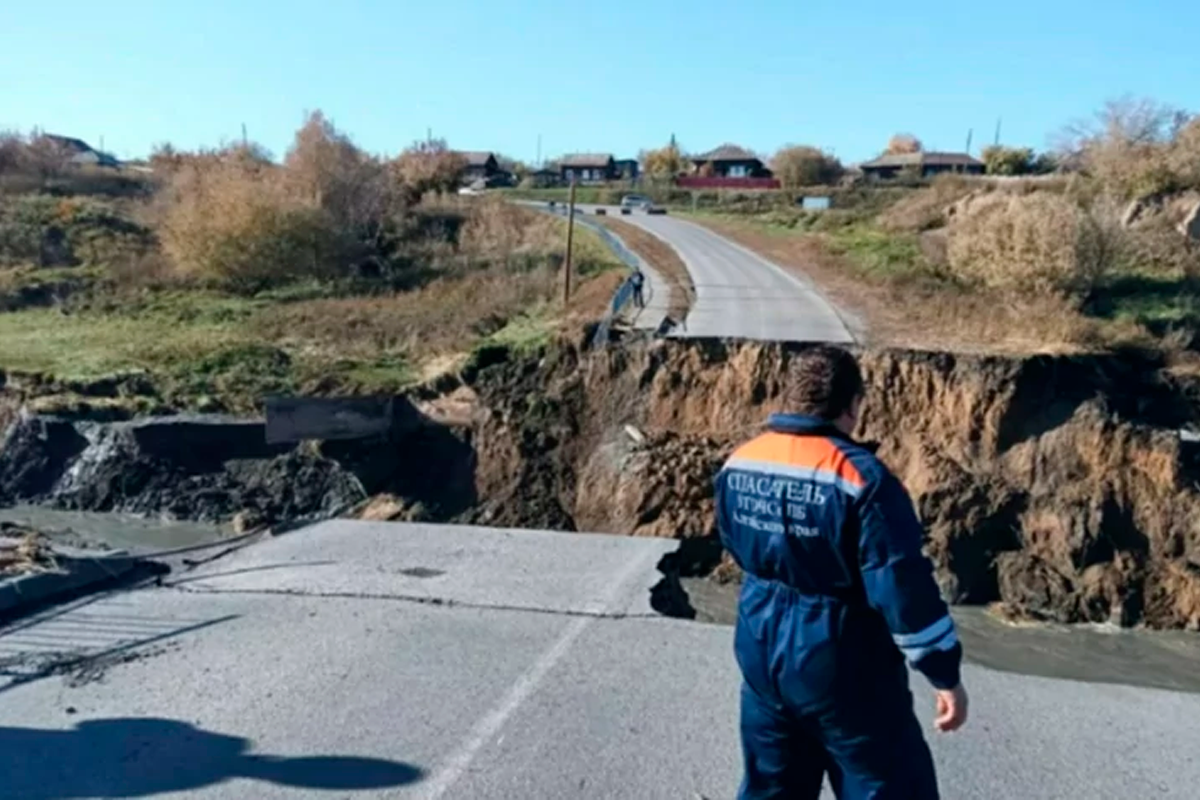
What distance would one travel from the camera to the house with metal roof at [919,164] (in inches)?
2926

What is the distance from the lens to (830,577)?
341 centimetres

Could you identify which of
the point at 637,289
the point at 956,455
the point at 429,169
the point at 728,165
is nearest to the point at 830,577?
the point at 956,455

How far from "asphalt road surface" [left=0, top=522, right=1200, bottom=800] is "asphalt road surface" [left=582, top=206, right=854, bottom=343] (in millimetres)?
12320

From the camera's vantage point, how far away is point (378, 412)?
784 inches

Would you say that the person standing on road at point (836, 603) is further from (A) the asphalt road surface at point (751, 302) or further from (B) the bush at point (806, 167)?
(B) the bush at point (806, 167)

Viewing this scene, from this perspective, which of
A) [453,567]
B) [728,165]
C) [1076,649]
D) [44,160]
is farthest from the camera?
[728,165]

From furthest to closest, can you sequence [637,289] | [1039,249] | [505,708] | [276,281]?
[276,281] < [1039,249] < [637,289] < [505,708]

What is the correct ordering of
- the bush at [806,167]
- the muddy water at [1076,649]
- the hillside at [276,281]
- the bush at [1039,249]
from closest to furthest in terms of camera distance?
the muddy water at [1076,649], the hillside at [276,281], the bush at [1039,249], the bush at [806,167]

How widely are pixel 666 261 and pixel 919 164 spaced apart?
5016cm

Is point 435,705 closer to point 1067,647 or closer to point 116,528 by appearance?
point 1067,647

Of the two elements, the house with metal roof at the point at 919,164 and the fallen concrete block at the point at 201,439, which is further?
the house with metal roof at the point at 919,164

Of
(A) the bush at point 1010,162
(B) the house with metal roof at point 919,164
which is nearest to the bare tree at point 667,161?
(B) the house with metal roof at point 919,164

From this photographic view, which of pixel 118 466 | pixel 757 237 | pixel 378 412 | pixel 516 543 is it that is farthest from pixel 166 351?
pixel 757 237

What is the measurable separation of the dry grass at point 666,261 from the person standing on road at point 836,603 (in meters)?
18.5
